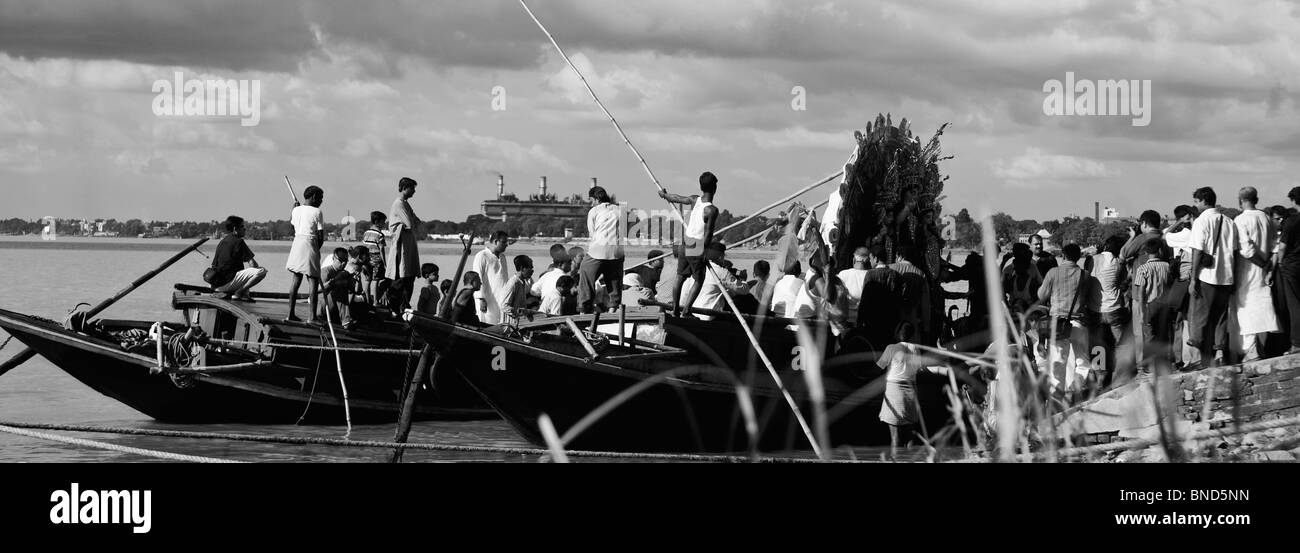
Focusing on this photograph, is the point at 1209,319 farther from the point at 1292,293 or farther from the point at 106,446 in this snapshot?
the point at 106,446

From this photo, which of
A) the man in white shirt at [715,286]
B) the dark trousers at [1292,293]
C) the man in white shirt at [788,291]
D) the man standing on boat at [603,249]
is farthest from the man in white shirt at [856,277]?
the dark trousers at [1292,293]

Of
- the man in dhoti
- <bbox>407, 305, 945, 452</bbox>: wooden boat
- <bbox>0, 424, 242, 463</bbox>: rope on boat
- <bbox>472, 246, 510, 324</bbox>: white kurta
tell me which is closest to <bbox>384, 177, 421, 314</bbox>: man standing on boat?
<bbox>472, 246, 510, 324</bbox>: white kurta

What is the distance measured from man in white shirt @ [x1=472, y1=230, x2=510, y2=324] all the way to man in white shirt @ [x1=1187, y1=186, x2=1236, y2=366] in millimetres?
7526

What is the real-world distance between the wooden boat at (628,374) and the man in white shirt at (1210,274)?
295 cm

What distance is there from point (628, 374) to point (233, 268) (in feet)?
17.6

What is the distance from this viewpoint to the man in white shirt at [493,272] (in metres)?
15.7

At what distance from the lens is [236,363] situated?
15.3 m

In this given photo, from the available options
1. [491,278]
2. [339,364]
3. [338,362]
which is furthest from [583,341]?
[339,364]

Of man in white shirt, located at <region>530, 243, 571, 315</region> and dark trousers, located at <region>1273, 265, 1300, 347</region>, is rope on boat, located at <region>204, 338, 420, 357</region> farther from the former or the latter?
dark trousers, located at <region>1273, 265, 1300, 347</region>

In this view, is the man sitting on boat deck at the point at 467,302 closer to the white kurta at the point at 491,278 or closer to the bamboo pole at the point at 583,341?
the white kurta at the point at 491,278

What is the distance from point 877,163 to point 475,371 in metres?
5.25

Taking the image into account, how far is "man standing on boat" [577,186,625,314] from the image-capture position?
13.6 m
